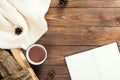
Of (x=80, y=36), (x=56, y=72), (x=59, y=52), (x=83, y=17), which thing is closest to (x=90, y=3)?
(x=83, y=17)

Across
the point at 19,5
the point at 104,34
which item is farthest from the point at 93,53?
the point at 19,5

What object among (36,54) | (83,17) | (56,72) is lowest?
(56,72)

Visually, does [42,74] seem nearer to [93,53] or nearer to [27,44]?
[27,44]

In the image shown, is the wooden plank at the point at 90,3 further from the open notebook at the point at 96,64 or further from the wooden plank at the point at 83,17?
the open notebook at the point at 96,64

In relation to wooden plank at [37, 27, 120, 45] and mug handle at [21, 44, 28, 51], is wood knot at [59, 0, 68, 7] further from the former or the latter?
mug handle at [21, 44, 28, 51]

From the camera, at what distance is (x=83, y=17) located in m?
1.46

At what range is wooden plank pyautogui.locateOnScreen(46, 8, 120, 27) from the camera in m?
1.45

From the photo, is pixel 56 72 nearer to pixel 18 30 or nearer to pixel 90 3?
pixel 18 30

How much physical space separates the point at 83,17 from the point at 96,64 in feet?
0.86

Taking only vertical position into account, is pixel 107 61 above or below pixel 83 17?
below

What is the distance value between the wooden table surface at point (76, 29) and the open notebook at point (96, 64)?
1.1 inches

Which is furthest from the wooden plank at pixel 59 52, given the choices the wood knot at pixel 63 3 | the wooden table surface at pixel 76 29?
the wood knot at pixel 63 3

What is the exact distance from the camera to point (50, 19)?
1464 mm

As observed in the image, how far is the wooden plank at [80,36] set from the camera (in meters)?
1.44
